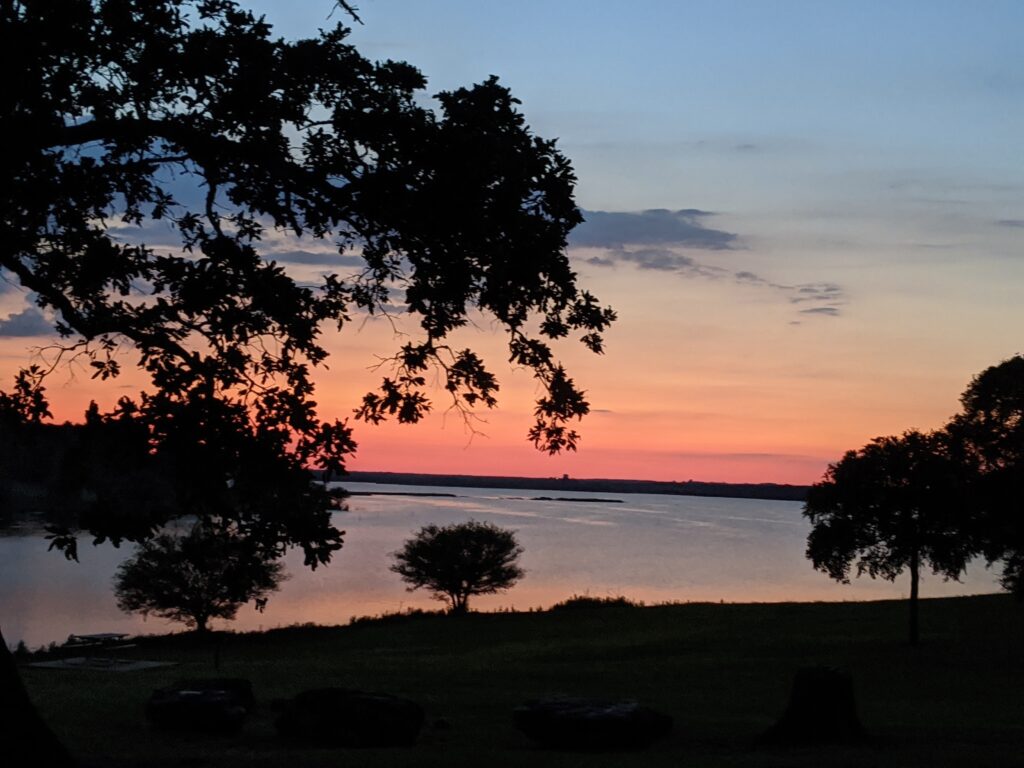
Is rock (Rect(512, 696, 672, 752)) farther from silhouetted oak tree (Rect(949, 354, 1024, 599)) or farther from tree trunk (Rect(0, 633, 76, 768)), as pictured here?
silhouetted oak tree (Rect(949, 354, 1024, 599))

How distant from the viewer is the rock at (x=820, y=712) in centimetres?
1698

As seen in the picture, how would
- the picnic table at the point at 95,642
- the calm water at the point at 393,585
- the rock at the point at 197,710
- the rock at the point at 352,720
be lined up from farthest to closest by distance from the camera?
the calm water at the point at 393,585 → the picnic table at the point at 95,642 → the rock at the point at 197,710 → the rock at the point at 352,720

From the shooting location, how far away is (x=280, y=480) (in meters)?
13.0

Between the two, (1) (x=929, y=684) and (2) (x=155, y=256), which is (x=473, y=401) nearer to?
(2) (x=155, y=256)

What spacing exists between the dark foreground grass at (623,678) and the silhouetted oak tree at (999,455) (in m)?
4.22

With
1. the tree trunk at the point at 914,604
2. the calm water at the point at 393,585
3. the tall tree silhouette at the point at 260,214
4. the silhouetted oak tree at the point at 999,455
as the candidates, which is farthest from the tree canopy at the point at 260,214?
the calm water at the point at 393,585

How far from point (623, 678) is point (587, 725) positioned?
2086 cm

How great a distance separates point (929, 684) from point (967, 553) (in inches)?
485

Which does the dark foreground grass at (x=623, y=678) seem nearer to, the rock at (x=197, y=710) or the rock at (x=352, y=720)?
the rock at (x=197, y=710)

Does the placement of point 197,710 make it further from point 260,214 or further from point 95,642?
point 95,642

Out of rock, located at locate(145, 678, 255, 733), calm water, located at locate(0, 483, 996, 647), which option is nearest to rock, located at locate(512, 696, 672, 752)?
rock, located at locate(145, 678, 255, 733)

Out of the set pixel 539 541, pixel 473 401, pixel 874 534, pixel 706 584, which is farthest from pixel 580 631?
pixel 539 541

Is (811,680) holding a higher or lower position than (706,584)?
higher

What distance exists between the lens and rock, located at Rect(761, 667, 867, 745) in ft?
55.7
